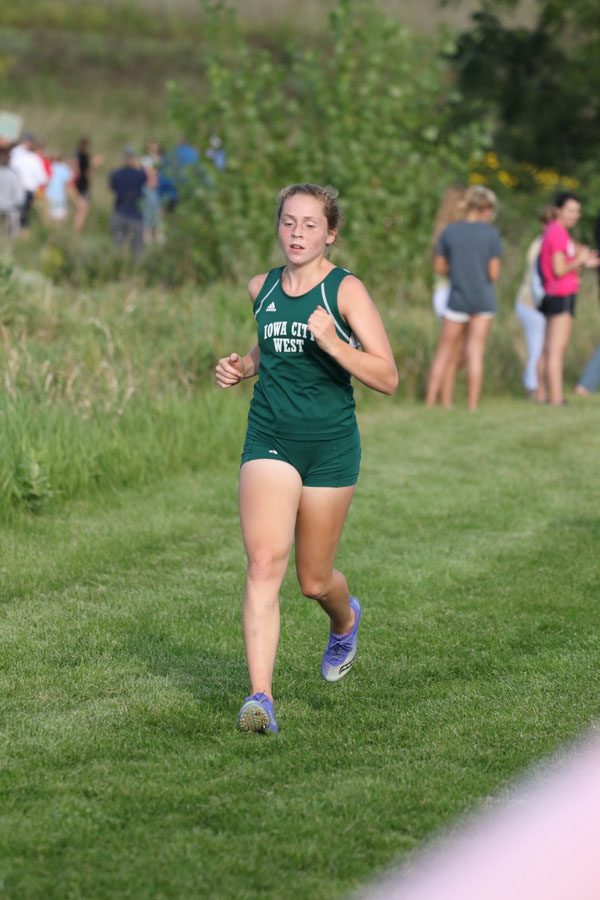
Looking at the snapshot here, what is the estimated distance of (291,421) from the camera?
5.53 metres

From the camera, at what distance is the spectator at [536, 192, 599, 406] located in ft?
47.7

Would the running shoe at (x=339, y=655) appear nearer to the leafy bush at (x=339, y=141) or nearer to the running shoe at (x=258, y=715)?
the running shoe at (x=258, y=715)

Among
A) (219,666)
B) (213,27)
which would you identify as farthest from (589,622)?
(213,27)

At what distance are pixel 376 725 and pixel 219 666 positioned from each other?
1039 mm

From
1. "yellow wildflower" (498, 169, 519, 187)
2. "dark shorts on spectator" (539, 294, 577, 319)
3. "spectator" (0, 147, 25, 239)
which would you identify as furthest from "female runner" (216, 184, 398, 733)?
"yellow wildflower" (498, 169, 519, 187)

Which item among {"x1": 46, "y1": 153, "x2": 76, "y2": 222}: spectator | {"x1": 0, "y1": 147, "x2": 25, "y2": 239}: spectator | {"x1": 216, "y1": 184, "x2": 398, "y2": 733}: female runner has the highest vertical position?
{"x1": 216, "y1": 184, "x2": 398, "y2": 733}: female runner

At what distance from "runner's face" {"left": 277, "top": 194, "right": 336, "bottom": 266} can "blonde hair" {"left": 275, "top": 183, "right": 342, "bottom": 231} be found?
0.07 ft

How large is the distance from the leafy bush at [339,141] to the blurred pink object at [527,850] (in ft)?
41.9

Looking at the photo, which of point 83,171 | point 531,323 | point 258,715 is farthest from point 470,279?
point 83,171

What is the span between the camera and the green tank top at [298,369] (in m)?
5.45

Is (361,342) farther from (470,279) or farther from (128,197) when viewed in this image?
(128,197)

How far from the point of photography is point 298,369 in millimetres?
5527

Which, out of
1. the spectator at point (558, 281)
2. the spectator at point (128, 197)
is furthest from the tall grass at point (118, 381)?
the spectator at point (128, 197)

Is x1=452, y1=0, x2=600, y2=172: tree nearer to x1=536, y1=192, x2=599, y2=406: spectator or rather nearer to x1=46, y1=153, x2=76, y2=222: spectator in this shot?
x1=46, y1=153, x2=76, y2=222: spectator
